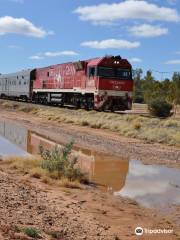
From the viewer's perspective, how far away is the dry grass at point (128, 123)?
2239cm

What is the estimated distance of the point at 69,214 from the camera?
8.75 meters

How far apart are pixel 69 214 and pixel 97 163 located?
23.4 feet

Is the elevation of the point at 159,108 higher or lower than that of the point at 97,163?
higher

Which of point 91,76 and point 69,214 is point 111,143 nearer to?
point 69,214

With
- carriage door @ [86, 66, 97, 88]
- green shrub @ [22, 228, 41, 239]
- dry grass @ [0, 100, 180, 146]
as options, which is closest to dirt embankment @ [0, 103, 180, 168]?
dry grass @ [0, 100, 180, 146]

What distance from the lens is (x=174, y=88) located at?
5125 centimetres

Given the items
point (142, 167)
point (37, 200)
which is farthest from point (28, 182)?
point (142, 167)

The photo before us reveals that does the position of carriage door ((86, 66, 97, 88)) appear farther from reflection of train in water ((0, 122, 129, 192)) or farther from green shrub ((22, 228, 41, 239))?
green shrub ((22, 228, 41, 239))

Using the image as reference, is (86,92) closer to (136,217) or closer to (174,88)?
(174,88)

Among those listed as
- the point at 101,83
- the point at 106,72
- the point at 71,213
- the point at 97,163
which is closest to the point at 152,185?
the point at 97,163

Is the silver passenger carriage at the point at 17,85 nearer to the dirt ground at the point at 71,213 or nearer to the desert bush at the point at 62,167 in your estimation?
the desert bush at the point at 62,167

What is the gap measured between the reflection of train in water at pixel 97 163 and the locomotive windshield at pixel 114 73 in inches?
399

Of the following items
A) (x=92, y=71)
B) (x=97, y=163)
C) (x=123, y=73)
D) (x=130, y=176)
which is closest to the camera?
(x=130, y=176)

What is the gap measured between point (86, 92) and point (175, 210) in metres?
25.1
